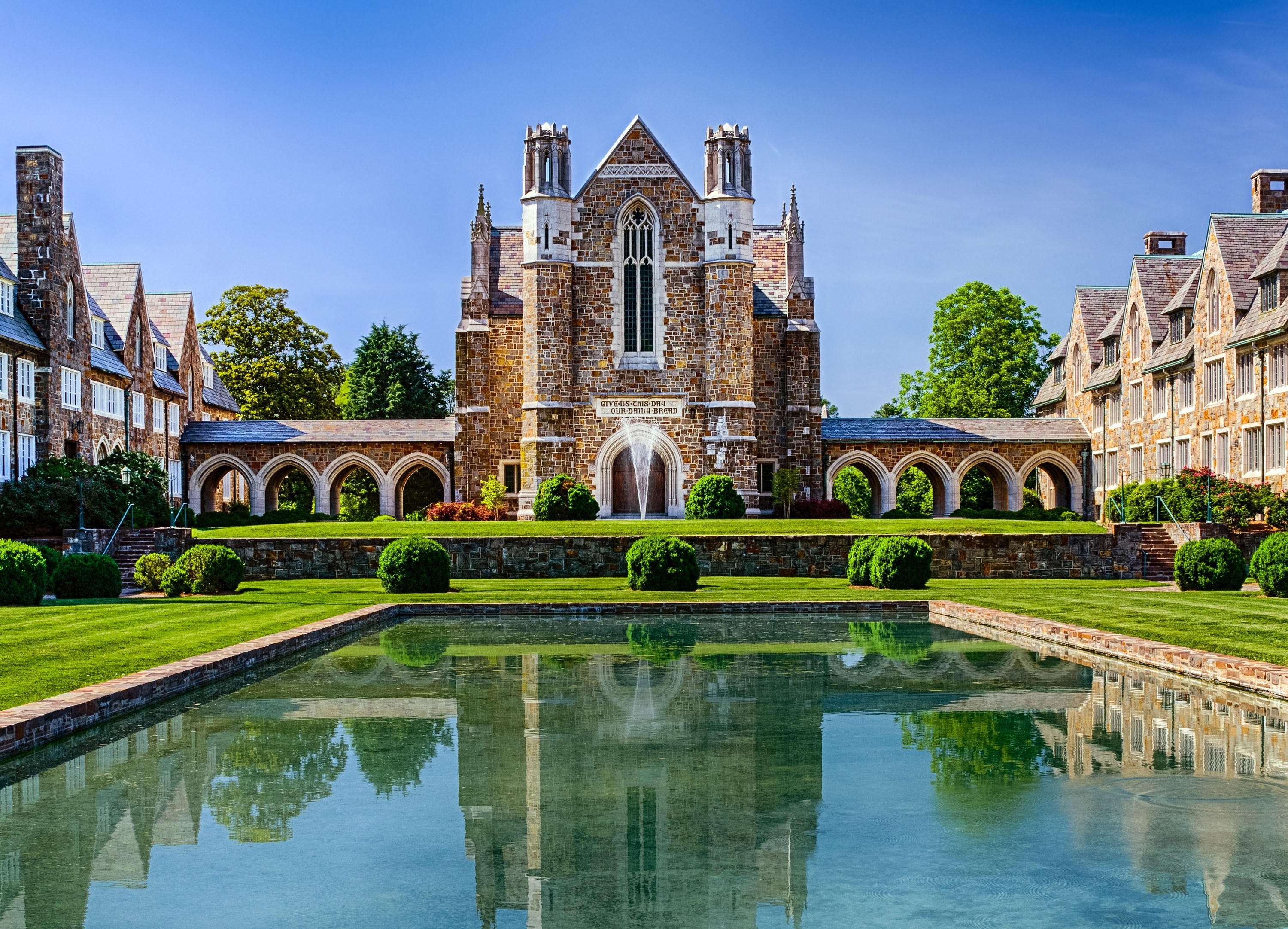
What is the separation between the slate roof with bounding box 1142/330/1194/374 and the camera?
3953 cm

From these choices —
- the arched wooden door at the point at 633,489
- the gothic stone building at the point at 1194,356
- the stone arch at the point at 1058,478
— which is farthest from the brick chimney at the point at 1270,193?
the arched wooden door at the point at 633,489

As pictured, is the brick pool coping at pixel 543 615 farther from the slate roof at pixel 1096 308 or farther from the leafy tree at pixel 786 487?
the slate roof at pixel 1096 308

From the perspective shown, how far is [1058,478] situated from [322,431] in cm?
2991

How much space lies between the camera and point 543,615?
69.7 feet

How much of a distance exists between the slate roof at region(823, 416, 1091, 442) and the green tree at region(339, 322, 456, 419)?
1008 inches

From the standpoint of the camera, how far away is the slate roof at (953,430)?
155 ft

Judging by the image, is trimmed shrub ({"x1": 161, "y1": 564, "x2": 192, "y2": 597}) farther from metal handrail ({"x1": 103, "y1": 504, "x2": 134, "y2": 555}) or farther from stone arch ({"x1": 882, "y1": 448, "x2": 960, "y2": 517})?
stone arch ({"x1": 882, "y1": 448, "x2": 960, "y2": 517})

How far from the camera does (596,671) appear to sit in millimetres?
13766

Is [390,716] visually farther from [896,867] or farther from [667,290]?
[667,290]

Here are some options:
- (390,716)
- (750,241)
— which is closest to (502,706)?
(390,716)

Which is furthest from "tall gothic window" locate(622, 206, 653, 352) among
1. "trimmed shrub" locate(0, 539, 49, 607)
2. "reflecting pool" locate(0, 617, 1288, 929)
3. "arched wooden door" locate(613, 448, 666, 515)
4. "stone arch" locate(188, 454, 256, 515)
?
"reflecting pool" locate(0, 617, 1288, 929)

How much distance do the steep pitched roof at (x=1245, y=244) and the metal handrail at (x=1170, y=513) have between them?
6257mm

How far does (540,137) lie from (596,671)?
30866 millimetres

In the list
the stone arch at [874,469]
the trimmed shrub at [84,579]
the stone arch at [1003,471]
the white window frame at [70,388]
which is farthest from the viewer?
the stone arch at [1003,471]
